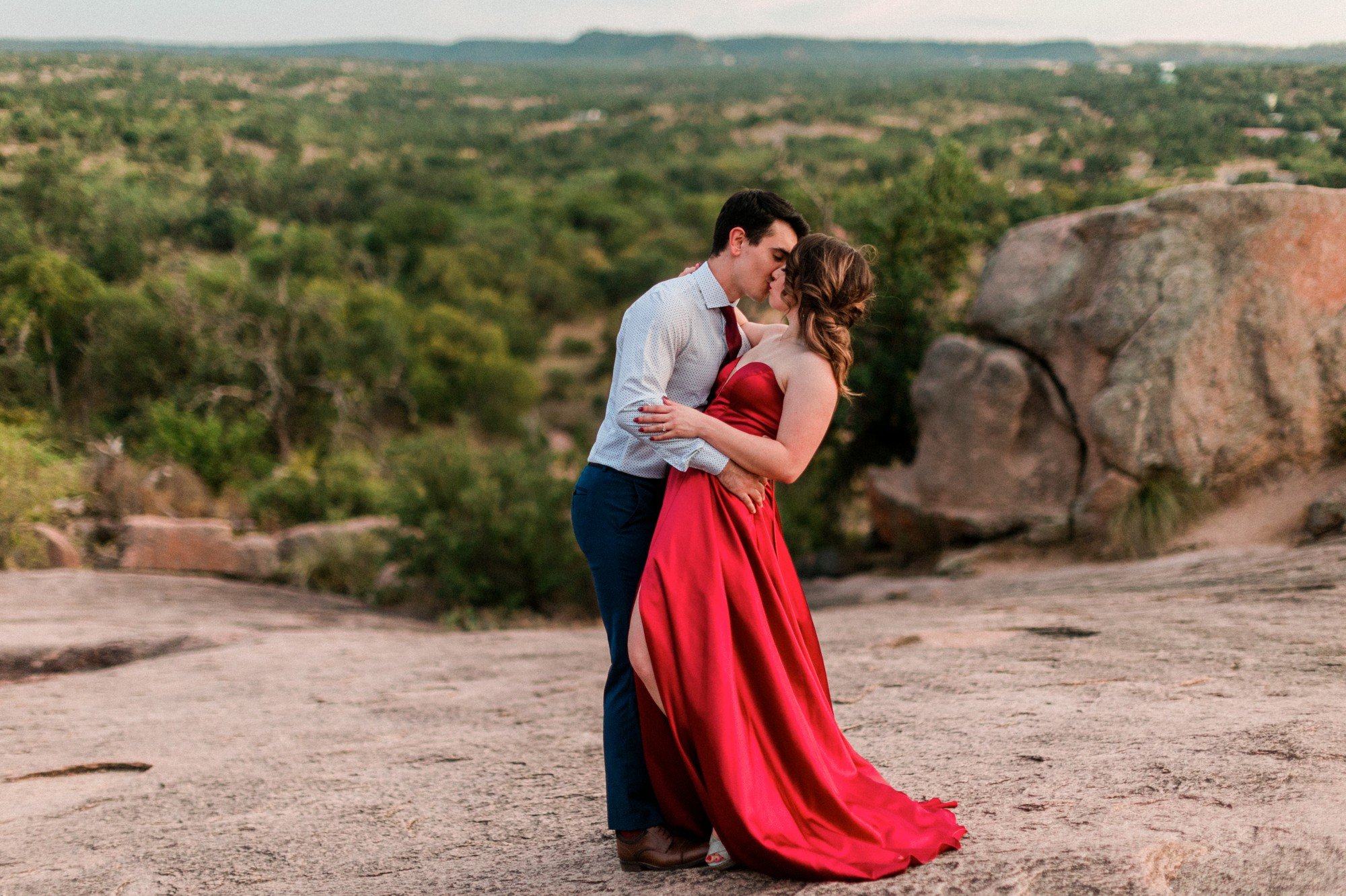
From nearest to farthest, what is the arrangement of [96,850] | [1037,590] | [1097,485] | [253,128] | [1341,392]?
1. [96,850]
2. [1037,590]
3. [1341,392]
4. [1097,485]
5. [253,128]

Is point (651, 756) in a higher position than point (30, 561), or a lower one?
higher

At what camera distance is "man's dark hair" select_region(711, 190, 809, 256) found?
295 centimetres

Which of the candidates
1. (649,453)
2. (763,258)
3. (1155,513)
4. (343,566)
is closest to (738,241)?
(763,258)

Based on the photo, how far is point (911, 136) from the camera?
3562 cm

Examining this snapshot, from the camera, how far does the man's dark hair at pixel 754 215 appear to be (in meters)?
2.95

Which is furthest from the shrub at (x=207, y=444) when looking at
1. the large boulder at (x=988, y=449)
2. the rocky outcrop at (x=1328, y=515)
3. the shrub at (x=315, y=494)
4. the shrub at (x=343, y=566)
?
the rocky outcrop at (x=1328, y=515)

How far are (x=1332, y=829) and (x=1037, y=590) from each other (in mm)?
5645

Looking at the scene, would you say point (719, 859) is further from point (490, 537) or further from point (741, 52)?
point (741, 52)

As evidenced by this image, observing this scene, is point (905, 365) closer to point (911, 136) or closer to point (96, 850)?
point (96, 850)

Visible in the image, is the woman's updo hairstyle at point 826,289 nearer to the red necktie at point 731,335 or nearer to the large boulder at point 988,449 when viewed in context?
the red necktie at point 731,335

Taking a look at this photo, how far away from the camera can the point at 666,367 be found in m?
2.93

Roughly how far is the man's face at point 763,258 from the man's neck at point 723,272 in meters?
0.03

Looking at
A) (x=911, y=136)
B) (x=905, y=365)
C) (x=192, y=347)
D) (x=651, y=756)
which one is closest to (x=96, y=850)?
(x=651, y=756)

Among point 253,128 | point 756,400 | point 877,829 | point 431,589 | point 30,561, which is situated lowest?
point 431,589
